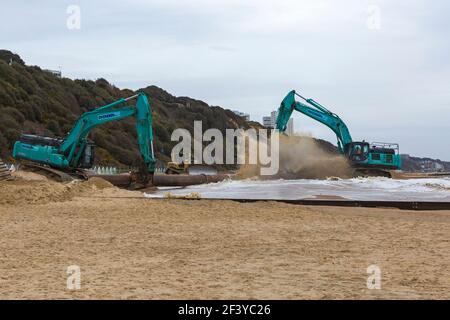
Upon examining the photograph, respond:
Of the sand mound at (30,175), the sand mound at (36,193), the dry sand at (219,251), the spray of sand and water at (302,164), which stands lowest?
the dry sand at (219,251)

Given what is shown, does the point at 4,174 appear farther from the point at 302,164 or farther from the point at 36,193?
the point at 302,164

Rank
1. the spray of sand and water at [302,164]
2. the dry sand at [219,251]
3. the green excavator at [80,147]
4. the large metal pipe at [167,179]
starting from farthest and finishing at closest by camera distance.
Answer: the spray of sand and water at [302,164] < the large metal pipe at [167,179] < the green excavator at [80,147] < the dry sand at [219,251]

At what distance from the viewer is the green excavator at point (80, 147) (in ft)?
92.7

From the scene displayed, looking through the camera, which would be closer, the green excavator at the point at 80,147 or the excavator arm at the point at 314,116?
the green excavator at the point at 80,147

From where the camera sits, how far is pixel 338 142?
123 feet

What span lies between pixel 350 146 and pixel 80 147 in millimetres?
16461

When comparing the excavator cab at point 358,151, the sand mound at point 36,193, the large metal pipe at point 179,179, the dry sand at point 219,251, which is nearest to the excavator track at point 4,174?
the sand mound at point 36,193

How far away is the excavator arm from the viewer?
35438 millimetres

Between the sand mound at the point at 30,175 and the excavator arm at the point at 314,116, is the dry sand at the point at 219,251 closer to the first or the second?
the sand mound at the point at 30,175

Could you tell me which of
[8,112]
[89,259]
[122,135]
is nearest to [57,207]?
[89,259]

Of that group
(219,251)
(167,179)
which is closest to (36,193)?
(219,251)

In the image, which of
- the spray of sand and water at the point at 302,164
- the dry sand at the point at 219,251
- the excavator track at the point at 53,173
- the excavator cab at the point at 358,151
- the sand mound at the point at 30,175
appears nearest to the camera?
the dry sand at the point at 219,251
